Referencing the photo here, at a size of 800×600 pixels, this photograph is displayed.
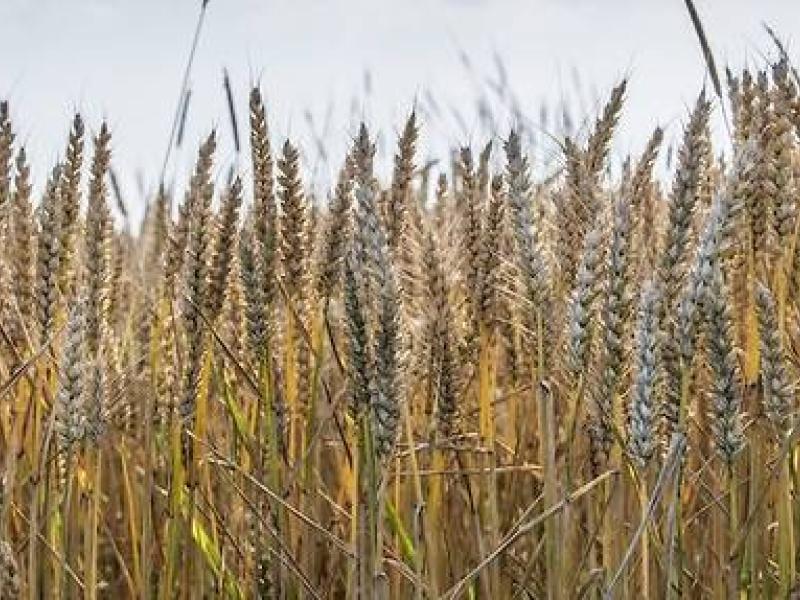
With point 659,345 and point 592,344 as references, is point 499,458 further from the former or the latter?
point 659,345

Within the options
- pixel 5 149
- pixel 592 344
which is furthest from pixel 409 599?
pixel 5 149

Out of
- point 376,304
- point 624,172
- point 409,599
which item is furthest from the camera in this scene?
point 409,599

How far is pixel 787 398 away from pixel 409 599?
2.32 feet

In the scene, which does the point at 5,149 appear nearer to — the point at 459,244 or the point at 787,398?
the point at 459,244

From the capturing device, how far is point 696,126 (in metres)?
1.92

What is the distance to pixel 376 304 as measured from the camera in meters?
1.56

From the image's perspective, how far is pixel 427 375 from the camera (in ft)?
7.43

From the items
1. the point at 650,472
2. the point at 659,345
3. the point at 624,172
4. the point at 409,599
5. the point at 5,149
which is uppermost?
the point at 5,149

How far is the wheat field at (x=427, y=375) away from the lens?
1.59 meters

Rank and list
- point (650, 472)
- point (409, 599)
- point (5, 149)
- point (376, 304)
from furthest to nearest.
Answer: point (5, 149) → point (409, 599) → point (650, 472) → point (376, 304)

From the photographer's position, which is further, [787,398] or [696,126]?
[696,126]

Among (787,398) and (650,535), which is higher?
(787,398)

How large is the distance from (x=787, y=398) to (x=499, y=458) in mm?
1046

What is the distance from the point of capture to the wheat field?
1.59 metres
